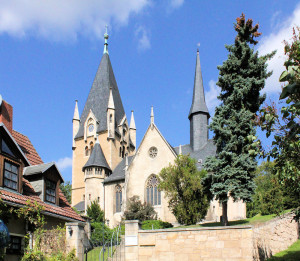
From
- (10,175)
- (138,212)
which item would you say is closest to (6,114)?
(10,175)

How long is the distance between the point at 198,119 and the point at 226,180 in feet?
81.7

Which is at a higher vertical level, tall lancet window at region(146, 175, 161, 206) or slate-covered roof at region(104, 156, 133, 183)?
slate-covered roof at region(104, 156, 133, 183)

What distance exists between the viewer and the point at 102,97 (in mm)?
64375

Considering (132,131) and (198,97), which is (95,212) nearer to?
(198,97)

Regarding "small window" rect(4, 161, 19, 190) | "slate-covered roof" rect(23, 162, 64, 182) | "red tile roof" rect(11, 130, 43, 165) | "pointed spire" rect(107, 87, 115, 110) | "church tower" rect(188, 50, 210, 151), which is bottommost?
"small window" rect(4, 161, 19, 190)

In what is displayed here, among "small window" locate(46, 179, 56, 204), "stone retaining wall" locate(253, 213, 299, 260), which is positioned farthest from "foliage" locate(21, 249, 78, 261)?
"stone retaining wall" locate(253, 213, 299, 260)

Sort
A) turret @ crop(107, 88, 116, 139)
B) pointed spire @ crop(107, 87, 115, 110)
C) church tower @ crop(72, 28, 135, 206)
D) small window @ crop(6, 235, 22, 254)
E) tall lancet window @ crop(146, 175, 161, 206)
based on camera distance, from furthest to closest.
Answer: pointed spire @ crop(107, 87, 115, 110) → turret @ crop(107, 88, 116, 139) → church tower @ crop(72, 28, 135, 206) → tall lancet window @ crop(146, 175, 161, 206) → small window @ crop(6, 235, 22, 254)

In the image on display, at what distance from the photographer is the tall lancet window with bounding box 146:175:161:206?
44.5 meters

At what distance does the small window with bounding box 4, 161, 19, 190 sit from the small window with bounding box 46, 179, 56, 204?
1.98 metres

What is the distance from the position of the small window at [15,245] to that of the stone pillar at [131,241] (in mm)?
3879

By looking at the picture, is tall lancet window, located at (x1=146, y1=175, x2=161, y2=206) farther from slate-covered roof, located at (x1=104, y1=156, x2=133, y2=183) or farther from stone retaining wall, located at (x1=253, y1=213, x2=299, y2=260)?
stone retaining wall, located at (x1=253, y1=213, x2=299, y2=260)

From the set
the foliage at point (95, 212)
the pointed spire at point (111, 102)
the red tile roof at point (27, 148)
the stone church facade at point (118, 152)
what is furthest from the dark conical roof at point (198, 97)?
the red tile roof at point (27, 148)

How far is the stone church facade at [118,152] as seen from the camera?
44906mm

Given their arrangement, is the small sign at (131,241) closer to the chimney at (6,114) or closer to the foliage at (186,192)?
the chimney at (6,114)
